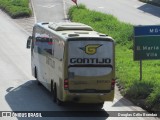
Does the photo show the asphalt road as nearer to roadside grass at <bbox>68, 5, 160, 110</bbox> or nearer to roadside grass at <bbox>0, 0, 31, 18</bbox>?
roadside grass at <bbox>68, 5, 160, 110</bbox>

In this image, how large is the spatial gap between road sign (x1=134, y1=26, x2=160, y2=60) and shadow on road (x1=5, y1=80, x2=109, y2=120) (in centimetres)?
421

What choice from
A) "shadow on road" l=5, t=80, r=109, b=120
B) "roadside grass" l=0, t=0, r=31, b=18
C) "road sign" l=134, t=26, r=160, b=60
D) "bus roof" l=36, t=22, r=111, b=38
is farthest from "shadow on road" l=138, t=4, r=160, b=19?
"shadow on road" l=5, t=80, r=109, b=120

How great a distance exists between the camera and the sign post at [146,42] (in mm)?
23691

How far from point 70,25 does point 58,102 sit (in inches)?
144

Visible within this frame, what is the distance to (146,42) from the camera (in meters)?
23.9

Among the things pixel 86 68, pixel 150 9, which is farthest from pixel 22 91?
pixel 150 9

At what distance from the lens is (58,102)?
2155 centimetres

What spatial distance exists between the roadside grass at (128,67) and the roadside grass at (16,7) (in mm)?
7315

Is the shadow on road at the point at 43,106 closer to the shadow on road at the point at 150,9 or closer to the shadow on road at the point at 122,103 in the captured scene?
the shadow on road at the point at 122,103

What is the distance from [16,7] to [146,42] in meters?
30.7

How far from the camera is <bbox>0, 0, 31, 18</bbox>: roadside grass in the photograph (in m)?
50.0

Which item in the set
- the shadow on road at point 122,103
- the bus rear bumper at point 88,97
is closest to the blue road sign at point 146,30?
the shadow on road at point 122,103

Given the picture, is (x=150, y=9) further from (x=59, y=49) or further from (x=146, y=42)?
(x=59, y=49)

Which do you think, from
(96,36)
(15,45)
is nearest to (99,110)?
(96,36)
